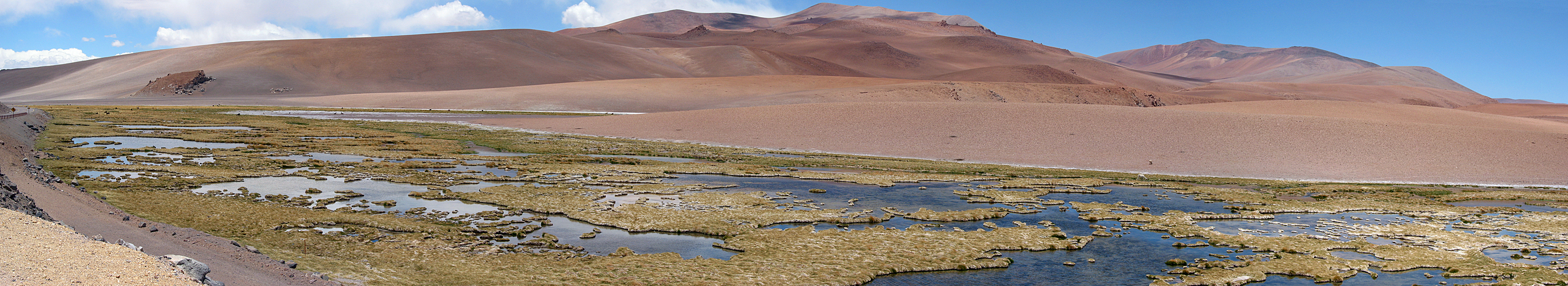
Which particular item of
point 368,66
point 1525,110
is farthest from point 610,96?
point 1525,110

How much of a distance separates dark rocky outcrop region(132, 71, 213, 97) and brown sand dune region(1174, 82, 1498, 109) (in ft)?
413

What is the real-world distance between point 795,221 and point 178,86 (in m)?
91.3

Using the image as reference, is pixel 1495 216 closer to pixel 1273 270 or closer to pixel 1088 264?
pixel 1273 270

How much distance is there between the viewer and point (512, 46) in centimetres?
11562

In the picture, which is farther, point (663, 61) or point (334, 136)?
point (663, 61)

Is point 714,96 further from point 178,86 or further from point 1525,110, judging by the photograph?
point 1525,110

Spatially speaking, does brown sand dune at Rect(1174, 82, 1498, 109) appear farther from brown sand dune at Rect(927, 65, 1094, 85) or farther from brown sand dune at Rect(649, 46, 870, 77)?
brown sand dune at Rect(649, 46, 870, 77)

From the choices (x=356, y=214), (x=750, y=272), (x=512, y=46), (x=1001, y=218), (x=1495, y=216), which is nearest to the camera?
(x=750, y=272)

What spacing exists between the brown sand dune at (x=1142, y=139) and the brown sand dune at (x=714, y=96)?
19.3 metres

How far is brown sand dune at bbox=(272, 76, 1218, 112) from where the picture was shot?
63625mm

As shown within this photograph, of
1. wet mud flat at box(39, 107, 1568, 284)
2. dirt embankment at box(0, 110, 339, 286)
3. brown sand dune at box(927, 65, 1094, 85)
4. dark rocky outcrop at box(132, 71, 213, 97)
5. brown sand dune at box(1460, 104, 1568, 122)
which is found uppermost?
brown sand dune at box(927, 65, 1094, 85)

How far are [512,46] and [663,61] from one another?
73.5 ft

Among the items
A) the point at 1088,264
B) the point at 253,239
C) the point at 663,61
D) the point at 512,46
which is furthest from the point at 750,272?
the point at 663,61

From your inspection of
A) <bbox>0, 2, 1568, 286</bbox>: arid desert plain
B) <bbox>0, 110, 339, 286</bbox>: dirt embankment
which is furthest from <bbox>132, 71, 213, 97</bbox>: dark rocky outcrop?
<bbox>0, 110, 339, 286</bbox>: dirt embankment
